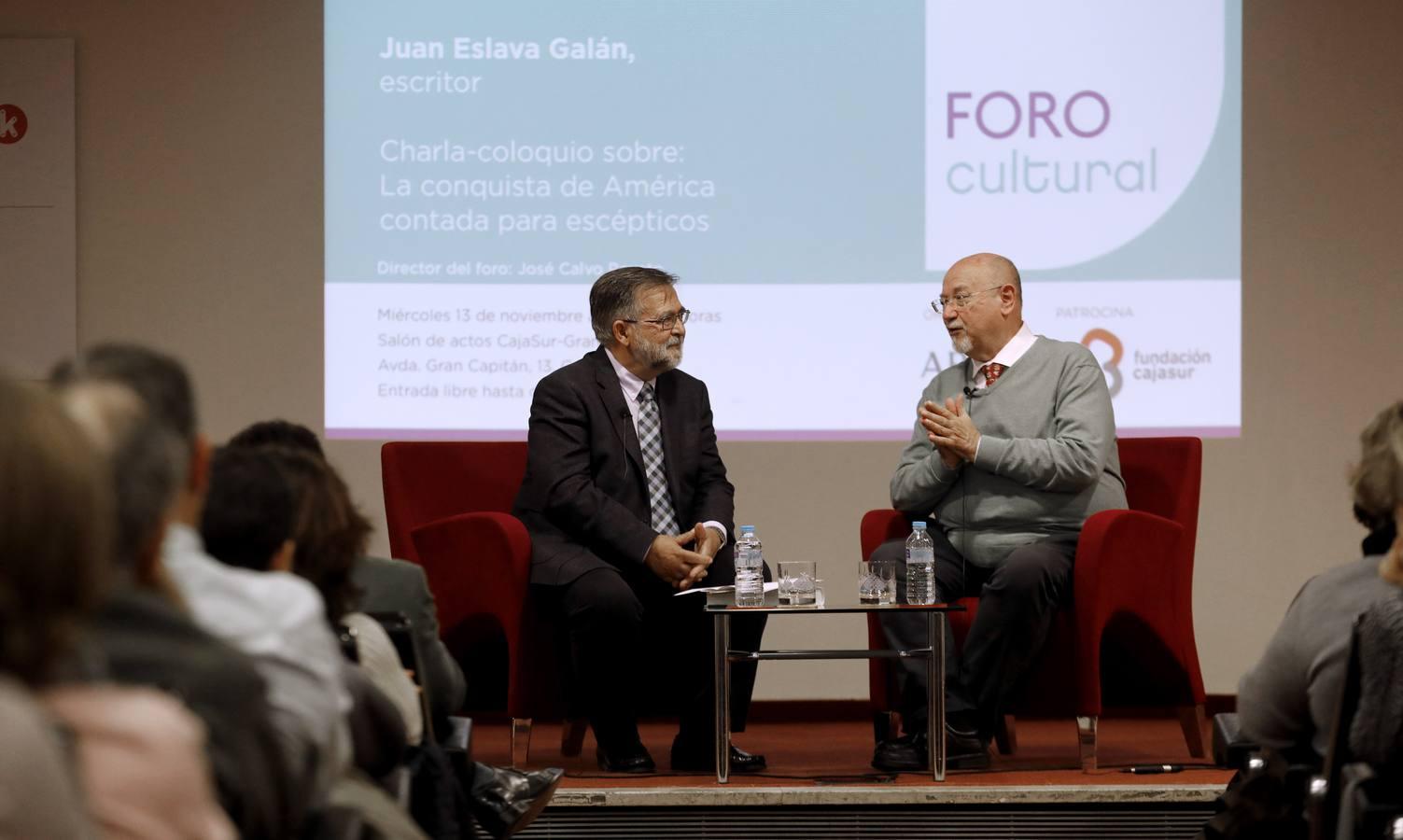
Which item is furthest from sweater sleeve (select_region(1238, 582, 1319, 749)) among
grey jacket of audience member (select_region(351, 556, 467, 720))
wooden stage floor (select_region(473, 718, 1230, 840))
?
grey jacket of audience member (select_region(351, 556, 467, 720))

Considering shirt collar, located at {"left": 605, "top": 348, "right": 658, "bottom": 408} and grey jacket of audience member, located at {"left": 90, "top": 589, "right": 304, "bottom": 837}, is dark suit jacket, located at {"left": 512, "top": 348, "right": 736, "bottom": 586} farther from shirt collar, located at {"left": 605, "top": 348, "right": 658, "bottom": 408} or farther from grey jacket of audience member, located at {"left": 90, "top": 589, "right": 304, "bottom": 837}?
grey jacket of audience member, located at {"left": 90, "top": 589, "right": 304, "bottom": 837}

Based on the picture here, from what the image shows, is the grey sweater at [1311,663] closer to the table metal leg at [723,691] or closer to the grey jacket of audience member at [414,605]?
the grey jacket of audience member at [414,605]

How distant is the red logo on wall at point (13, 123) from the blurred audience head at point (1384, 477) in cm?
457

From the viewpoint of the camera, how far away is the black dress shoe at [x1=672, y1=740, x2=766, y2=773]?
162 inches

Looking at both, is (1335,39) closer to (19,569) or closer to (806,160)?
(806,160)

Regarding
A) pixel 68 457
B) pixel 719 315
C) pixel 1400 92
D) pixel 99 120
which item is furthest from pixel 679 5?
pixel 68 457

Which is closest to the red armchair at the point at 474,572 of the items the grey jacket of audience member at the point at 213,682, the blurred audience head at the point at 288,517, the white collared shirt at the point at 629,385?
the white collared shirt at the point at 629,385

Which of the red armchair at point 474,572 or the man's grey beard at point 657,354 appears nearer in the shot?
the red armchair at point 474,572

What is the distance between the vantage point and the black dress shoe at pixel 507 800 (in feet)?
9.40

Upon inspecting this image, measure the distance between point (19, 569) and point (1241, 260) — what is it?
4850mm

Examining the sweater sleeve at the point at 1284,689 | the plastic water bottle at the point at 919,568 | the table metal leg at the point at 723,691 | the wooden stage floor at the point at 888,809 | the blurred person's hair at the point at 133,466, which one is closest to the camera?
the blurred person's hair at the point at 133,466

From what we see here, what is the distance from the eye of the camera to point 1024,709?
4.19m

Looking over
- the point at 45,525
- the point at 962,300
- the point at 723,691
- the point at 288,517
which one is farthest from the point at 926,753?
the point at 45,525

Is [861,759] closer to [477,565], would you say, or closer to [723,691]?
[723,691]
